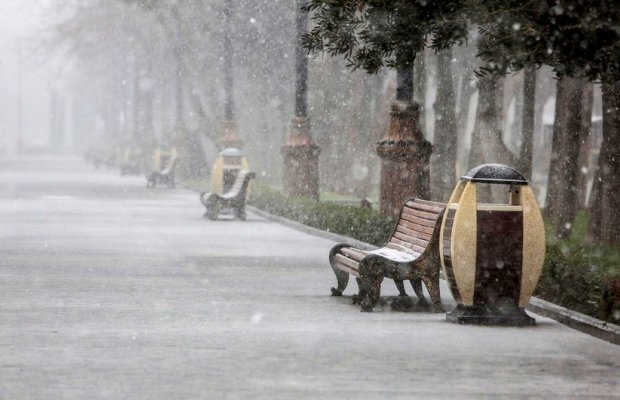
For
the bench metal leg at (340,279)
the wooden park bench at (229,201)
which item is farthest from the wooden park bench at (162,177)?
the bench metal leg at (340,279)

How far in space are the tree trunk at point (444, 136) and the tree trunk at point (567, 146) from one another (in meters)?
6.75

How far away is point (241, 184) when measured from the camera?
30.6 m

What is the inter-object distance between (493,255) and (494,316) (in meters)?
0.52

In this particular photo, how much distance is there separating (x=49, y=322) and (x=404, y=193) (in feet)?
35.0

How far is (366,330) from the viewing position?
40.3ft

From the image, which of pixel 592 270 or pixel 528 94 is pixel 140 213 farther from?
pixel 592 270

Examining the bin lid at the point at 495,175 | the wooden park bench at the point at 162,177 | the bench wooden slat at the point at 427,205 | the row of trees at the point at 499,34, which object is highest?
the row of trees at the point at 499,34

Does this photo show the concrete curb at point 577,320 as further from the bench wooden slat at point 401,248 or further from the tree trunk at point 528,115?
the tree trunk at point 528,115

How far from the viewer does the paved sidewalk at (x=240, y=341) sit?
9.41 metres

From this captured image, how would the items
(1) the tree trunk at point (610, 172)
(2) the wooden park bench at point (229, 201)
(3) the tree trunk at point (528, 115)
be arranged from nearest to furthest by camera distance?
(1) the tree trunk at point (610, 172), (3) the tree trunk at point (528, 115), (2) the wooden park bench at point (229, 201)

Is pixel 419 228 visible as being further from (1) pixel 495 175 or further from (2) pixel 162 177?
(2) pixel 162 177

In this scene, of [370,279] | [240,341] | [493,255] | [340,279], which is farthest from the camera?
[340,279]

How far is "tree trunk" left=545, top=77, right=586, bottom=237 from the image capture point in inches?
915

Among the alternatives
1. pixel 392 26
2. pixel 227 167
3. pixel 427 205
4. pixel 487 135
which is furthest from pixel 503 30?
pixel 227 167
